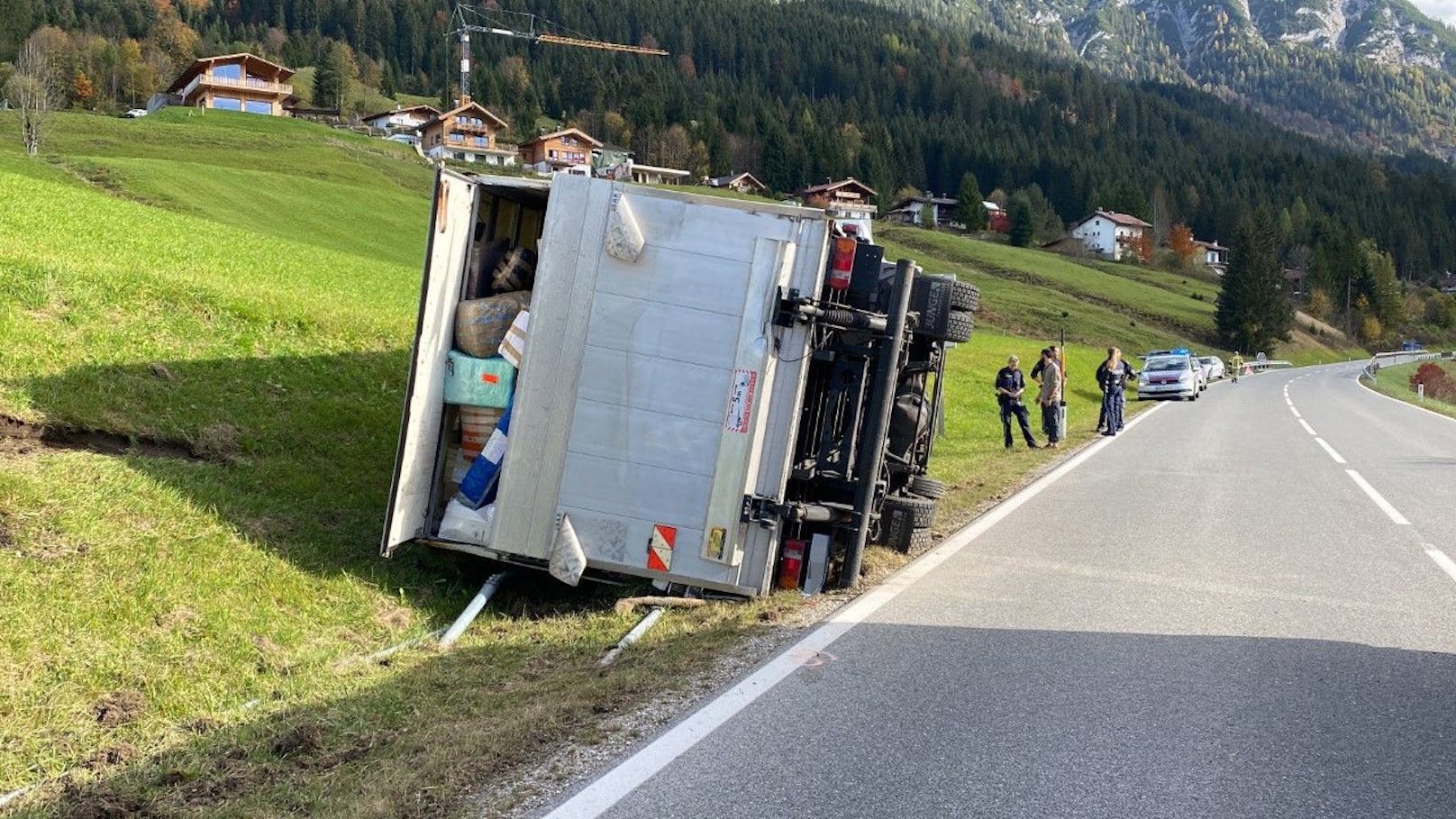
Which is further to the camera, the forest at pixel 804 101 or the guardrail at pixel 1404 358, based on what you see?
the forest at pixel 804 101

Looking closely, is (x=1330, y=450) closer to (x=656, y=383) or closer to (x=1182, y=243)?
(x=656, y=383)

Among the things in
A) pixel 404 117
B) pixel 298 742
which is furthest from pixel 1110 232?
pixel 298 742

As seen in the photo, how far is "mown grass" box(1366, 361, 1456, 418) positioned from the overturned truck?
28839 mm

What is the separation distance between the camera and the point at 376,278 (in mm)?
24328

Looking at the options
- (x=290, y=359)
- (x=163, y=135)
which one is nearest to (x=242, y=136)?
(x=163, y=135)

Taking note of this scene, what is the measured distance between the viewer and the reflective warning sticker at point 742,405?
269 inches

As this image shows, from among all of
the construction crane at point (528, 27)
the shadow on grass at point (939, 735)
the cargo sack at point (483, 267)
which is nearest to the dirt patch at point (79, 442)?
the cargo sack at point (483, 267)

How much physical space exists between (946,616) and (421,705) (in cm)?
303

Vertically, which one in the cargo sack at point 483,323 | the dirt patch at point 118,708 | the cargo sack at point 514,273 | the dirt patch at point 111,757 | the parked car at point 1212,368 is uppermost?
the parked car at point 1212,368

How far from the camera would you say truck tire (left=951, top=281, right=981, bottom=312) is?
9.26 meters

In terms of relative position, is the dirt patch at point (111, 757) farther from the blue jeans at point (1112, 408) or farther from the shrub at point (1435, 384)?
the shrub at point (1435, 384)

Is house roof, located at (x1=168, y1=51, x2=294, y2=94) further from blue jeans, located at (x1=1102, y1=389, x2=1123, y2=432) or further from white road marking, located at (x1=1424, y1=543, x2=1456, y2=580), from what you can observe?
white road marking, located at (x1=1424, y1=543, x2=1456, y2=580)

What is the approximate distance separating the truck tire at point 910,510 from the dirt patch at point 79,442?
201 inches

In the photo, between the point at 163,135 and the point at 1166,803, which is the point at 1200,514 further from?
the point at 163,135
